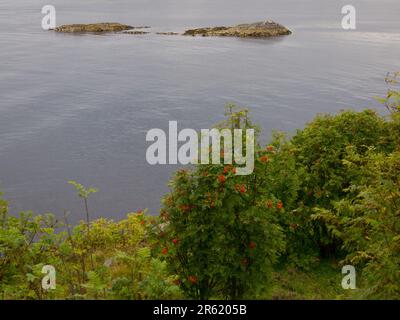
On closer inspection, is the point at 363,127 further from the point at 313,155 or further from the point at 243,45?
the point at 243,45

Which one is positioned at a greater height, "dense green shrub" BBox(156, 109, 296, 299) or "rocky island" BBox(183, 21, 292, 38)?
"rocky island" BBox(183, 21, 292, 38)

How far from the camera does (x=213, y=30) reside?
107 meters

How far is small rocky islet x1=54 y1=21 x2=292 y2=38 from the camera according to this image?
105 metres

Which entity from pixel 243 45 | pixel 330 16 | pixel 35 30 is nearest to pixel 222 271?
pixel 243 45

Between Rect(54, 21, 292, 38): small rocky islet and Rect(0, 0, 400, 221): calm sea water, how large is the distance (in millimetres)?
4391

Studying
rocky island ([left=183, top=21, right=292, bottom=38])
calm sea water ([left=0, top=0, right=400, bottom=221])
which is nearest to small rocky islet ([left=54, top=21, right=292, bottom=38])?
rocky island ([left=183, top=21, right=292, bottom=38])

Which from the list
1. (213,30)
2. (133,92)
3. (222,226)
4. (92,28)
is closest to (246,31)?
(213,30)

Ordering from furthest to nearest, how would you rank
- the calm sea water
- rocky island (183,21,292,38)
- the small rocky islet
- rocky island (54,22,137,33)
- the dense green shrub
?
rocky island (54,22,137,33), the small rocky islet, rocky island (183,21,292,38), the calm sea water, the dense green shrub

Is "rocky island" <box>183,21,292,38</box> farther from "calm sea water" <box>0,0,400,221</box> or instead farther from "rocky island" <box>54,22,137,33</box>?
"rocky island" <box>54,22,137,33</box>

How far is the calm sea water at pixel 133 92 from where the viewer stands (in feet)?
→ 132

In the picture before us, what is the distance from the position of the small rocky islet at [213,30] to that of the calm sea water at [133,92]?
173 inches

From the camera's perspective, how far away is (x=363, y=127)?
2303 cm

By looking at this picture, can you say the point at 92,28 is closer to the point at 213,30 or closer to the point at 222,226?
the point at 213,30
